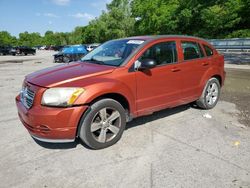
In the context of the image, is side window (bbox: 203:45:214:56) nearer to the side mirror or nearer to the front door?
the front door

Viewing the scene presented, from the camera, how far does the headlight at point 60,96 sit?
3463mm

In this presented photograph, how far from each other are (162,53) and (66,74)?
1886 millimetres

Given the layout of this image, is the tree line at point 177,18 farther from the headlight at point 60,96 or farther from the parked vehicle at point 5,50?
the headlight at point 60,96

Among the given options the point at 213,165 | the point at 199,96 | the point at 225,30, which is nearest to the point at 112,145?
the point at 213,165

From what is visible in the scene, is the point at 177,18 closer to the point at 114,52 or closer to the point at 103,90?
the point at 114,52

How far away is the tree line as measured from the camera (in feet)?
111

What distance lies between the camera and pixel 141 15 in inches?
2110

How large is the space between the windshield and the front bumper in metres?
1.17

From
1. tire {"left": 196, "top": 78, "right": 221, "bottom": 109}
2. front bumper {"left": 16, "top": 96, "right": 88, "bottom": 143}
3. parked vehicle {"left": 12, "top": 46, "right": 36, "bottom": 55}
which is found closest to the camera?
front bumper {"left": 16, "top": 96, "right": 88, "bottom": 143}

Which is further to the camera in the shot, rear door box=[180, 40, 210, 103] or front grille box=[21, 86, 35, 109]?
rear door box=[180, 40, 210, 103]

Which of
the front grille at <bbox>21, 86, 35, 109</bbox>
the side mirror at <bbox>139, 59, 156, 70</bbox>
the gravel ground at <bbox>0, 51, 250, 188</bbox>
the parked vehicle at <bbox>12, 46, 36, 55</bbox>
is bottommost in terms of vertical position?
the gravel ground at <bbox>0, 51, 250, 188</bbox>

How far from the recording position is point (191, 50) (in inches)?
212

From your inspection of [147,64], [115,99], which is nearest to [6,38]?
[115,99]

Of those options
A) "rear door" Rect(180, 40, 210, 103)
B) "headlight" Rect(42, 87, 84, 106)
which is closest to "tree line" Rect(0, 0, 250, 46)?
"rear door" Rect(180, 40, 210, 103)
